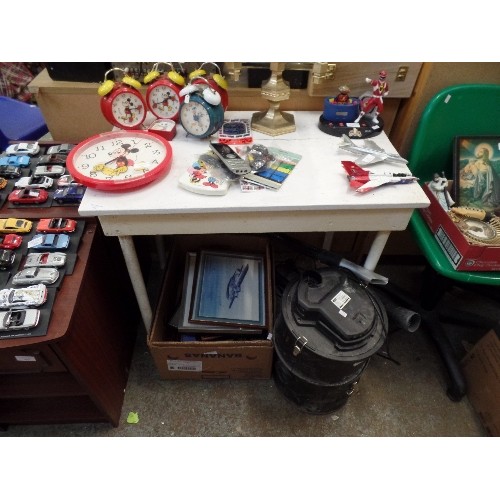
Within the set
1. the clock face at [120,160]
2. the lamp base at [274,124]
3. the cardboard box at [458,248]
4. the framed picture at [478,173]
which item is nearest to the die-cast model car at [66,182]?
the clock face at [120,160]

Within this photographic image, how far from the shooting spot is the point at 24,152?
1218mm

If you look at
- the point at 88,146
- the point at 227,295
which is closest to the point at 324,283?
the point at 227,295

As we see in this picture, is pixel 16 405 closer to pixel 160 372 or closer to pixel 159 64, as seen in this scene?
pixel 160 372

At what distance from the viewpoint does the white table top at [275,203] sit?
0.91m

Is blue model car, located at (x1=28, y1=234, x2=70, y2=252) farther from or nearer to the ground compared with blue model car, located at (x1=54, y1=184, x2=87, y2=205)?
nearer to the ground

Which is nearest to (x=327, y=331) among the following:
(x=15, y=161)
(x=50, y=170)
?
(x=50, y=170)

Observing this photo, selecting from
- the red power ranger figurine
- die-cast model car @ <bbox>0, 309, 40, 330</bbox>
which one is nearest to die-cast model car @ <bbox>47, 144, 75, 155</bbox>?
die-cast model car @ <bbox>0, 309, 40, 330</bbox>

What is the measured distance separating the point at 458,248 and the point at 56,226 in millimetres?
1165

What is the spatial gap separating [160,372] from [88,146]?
0.80m

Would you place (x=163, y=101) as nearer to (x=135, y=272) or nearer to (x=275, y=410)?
(x=135, y=272)

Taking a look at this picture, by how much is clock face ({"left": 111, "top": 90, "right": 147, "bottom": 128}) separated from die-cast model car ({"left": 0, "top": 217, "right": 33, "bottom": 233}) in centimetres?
40

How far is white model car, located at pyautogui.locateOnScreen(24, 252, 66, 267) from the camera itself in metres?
0.91

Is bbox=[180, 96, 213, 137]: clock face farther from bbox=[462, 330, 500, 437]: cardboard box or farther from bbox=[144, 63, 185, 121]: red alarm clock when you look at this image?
bbox=[462, 330, 500, 437]: cardboard box

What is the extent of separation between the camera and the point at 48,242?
96cm
